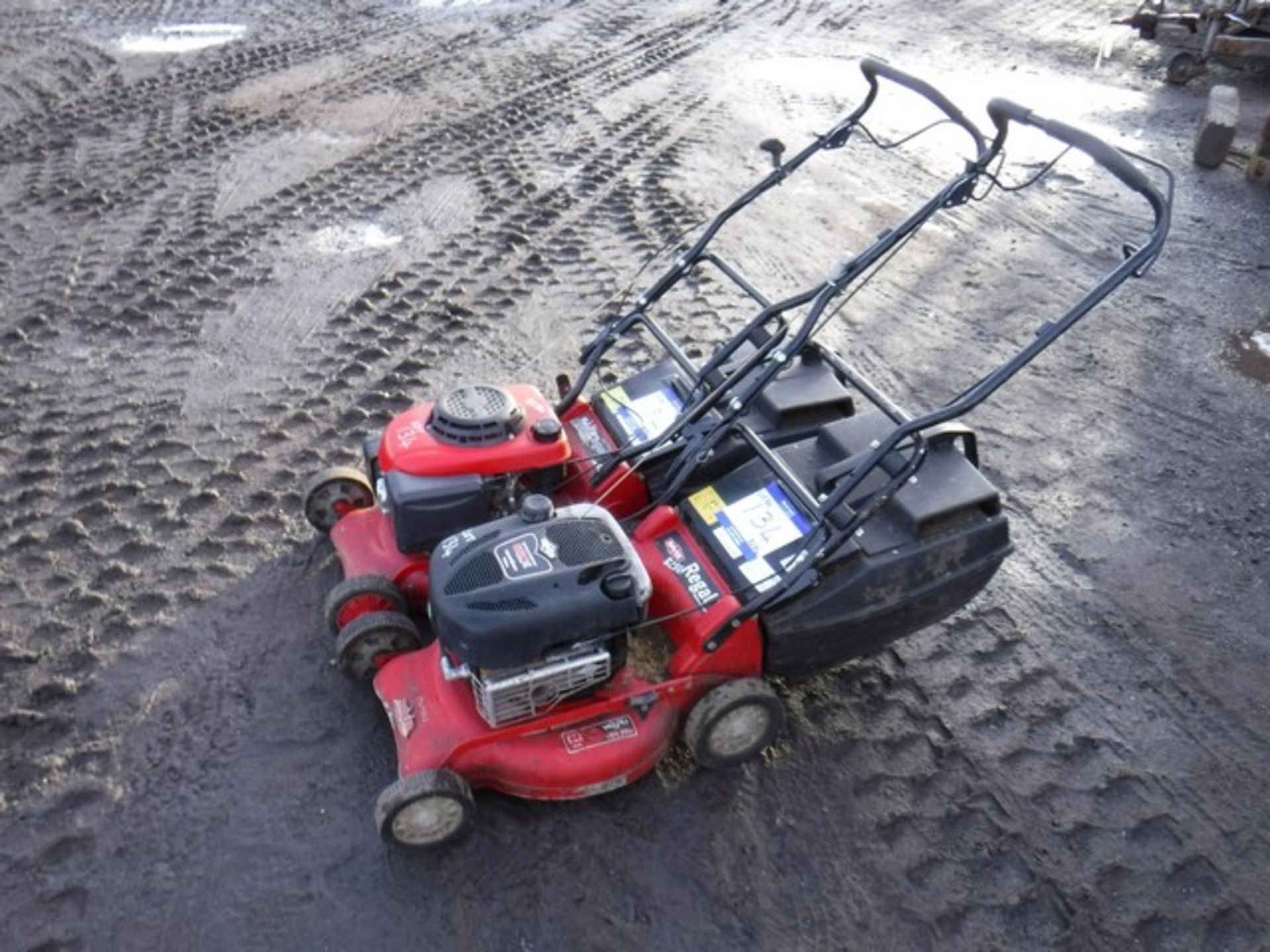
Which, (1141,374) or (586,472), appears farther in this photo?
(1141,374)

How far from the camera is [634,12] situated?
10.9 m

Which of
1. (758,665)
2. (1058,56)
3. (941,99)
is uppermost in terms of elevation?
(941,99)

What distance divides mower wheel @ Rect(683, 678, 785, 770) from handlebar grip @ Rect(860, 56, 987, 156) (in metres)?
1.86

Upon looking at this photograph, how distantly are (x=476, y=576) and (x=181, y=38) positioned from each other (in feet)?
29.0

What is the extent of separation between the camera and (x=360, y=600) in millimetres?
3664

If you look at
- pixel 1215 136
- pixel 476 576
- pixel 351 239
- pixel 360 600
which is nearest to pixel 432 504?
pixel 360 600

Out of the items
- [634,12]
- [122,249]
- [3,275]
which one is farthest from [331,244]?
[634,12]

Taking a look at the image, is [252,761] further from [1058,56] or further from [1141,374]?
[1058,56]

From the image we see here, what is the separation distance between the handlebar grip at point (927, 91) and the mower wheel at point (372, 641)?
244 cm

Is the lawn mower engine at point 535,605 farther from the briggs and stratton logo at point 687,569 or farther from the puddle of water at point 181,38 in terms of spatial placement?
the puddle of water at point 181,38

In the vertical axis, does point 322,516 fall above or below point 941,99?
below

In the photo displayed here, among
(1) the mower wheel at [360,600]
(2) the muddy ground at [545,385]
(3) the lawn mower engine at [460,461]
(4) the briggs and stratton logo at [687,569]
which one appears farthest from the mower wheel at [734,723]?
(1) the mower wheel at [360,600]

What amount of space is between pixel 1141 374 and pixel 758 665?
3.35m

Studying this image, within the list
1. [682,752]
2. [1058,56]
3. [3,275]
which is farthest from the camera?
[1058,56]
